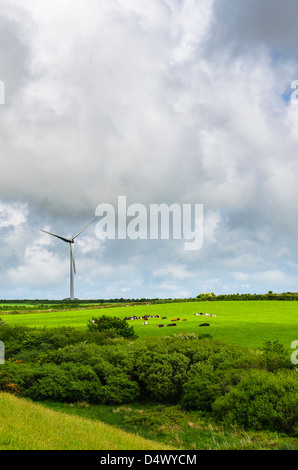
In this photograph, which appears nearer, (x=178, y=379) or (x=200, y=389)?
(x=200, y=389)

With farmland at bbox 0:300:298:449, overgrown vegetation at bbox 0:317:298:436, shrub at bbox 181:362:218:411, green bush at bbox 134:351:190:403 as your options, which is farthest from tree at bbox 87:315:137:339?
shrub at bbox 181:362:218:411

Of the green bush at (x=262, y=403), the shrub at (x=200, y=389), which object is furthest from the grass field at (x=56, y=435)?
the shrub at (x=200, y=389)

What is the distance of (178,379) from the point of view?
23.0 m

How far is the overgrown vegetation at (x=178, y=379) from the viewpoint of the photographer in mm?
17344

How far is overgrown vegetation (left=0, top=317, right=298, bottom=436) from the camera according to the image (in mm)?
17344

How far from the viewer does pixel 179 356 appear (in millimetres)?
25016

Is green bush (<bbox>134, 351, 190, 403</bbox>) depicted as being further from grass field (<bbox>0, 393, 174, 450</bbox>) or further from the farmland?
grass field (<bbox>0, 393, 174, 450</bbox>)

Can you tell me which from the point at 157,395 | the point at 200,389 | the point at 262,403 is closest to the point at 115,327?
the point at 157,395

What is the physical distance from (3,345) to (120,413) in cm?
1962

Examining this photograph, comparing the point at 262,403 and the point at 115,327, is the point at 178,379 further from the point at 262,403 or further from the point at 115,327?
the point at 115,327

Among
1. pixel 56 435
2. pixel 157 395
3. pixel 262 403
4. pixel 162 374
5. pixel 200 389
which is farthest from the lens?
pixel 162 374

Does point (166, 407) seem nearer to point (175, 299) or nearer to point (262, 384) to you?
point (262, 384)

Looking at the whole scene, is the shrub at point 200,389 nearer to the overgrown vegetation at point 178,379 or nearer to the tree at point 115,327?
the overgrown vegetation at point 178,379

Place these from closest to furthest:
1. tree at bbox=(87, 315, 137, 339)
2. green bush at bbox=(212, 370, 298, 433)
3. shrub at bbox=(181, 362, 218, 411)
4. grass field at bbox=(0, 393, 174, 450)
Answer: grass field at bbox=(0, 393, 174, 450) < green bush at bbox=(212, 370, 298, 433) < shrub at bbox=(181, 362, 218, 411) < tree at bbox=(87, 315, 137, 339)
